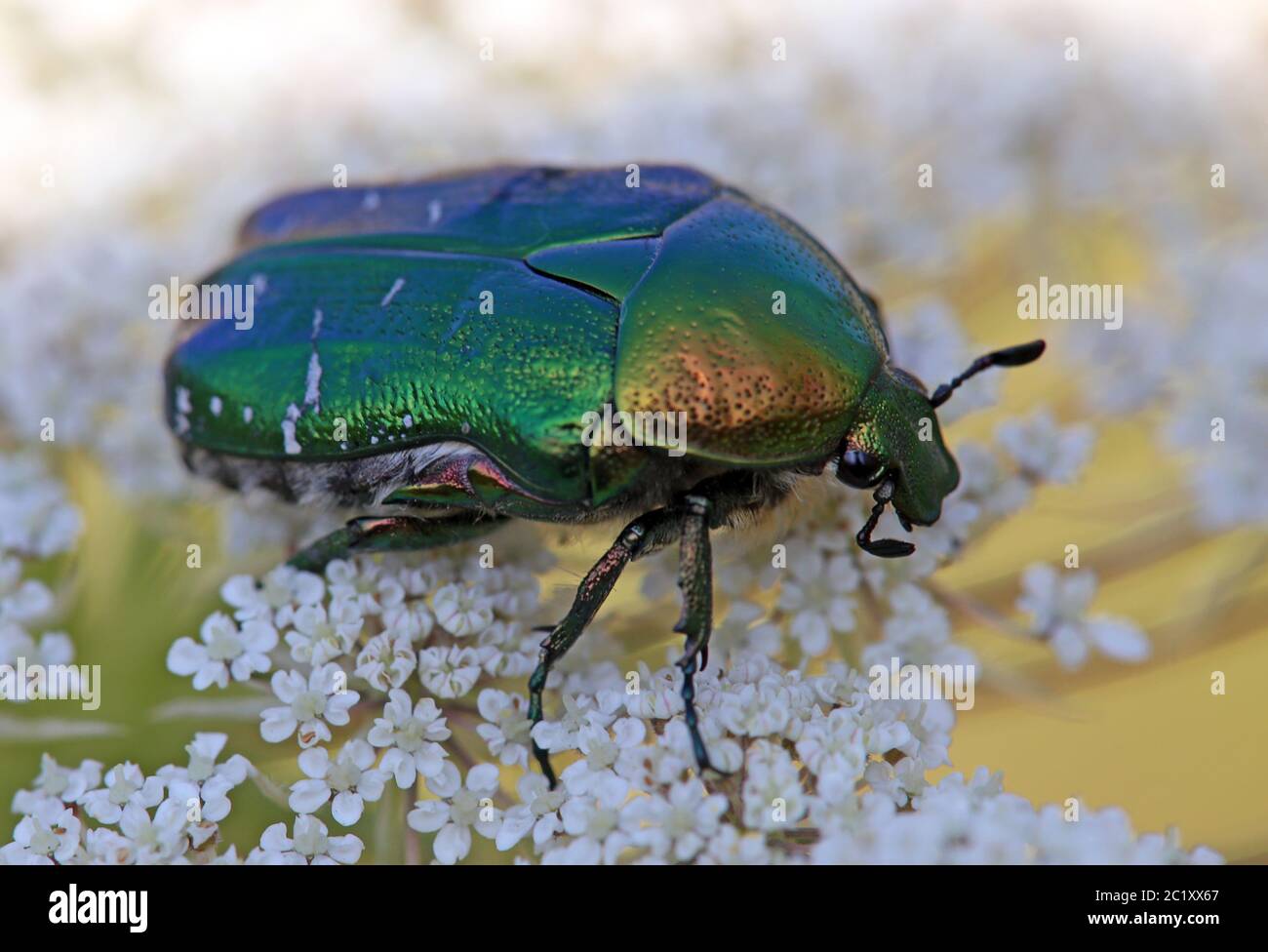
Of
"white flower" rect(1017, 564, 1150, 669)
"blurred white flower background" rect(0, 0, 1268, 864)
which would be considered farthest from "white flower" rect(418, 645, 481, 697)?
"white flower" rect(1017, 564, 1150, 669)

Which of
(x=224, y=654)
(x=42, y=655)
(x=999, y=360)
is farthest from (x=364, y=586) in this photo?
(x=999, y=360)

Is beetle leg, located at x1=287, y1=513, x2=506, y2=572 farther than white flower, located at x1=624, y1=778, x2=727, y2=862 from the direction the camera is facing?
Yes

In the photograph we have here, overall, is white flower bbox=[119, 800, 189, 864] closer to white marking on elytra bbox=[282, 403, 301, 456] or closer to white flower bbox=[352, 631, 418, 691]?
white flower bbox=[352, 631, 418, 691]

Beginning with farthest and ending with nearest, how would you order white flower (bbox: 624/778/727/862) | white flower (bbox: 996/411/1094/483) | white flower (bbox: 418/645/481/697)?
white flower (bbox: 996/411/1094/483), white flower (bbox: 418/645/481/697), white flower (bbox: 624/778/727/862)

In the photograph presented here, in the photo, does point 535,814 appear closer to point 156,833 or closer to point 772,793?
point 772,793

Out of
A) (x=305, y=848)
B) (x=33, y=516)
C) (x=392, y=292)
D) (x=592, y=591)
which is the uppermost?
(x=392, y=292)

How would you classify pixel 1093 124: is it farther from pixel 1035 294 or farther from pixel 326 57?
pixel 326 57

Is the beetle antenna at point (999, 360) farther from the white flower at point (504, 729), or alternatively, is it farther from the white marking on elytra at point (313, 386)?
the white marking on elytra at point (313, 386)
